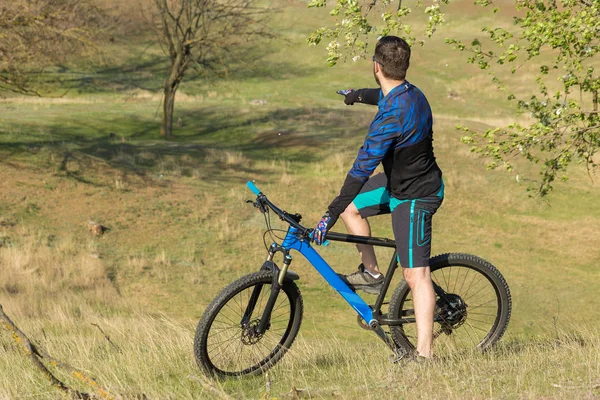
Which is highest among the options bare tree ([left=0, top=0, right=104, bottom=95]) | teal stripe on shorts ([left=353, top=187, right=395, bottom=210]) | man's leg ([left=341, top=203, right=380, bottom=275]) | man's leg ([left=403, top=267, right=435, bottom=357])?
bare tree ([left=0, top=0, right=104, bottom=95])

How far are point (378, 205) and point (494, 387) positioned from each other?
5.34 feet

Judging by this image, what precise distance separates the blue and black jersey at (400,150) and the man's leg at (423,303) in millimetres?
568

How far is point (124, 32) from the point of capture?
168 feet

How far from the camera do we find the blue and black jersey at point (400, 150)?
5.14 meters

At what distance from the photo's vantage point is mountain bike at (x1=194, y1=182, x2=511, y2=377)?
5.39 metres

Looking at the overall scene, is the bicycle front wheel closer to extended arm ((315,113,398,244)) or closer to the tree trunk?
extended arm ((315,113,398,244))

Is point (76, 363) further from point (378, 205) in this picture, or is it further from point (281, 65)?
point (281, 65)

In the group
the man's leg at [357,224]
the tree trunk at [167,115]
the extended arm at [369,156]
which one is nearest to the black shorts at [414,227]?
the man's leg at [357,224]

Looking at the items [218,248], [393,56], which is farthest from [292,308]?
[218,248]

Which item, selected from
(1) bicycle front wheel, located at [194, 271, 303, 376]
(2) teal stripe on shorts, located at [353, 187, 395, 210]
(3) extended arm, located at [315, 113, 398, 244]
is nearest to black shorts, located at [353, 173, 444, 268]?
(2) teal stripe on shorts, located at [353, 187, 395, 210]

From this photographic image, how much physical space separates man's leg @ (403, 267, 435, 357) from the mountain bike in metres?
0.20

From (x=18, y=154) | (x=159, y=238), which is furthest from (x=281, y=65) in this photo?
(x=159, y=238)

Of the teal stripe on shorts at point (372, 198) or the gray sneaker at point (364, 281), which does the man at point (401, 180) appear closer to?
the teal stripe on shorts at point (372, 198)

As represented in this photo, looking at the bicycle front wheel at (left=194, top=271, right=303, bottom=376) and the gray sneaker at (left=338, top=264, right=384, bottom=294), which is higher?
the gray sneaker at (left=338, top=264, right=384, bottom=294)
